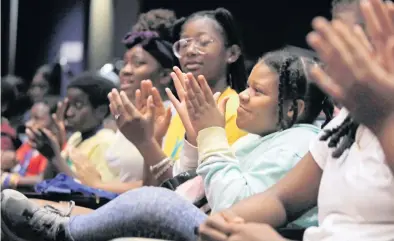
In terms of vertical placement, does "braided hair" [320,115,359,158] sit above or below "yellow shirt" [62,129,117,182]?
above

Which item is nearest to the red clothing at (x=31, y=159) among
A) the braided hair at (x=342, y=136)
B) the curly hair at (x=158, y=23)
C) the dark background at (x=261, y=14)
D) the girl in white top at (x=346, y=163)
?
the curly hair at (x=158, y=23)

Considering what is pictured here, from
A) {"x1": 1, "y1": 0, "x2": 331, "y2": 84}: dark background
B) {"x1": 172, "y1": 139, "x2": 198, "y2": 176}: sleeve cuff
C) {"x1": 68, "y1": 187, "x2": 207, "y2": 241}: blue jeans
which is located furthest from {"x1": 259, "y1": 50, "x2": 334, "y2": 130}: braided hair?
{"x1": 1, "y1": 0, "x2": 331, "y2": 84}: dark background

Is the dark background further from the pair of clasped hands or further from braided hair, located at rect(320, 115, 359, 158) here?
braided hair, located at rect(320, 115, 359, 158)

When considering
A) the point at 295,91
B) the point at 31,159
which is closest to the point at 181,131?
the point at 295,91

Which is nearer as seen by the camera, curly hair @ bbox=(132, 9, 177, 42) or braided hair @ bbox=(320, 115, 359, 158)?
braided hair @ bbox=(320, 115, 359, 158)

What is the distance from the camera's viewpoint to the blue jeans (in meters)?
1.63

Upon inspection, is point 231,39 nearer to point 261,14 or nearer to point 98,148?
point 98,148

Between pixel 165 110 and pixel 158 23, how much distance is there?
0.62 m

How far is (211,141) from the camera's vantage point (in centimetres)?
181

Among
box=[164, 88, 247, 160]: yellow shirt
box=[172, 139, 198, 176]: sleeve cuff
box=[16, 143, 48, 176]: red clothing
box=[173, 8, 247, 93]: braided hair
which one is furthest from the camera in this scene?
box=[16, 143, 48, 176]: red clothing

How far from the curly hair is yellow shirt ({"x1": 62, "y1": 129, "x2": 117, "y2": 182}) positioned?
1.51 ft

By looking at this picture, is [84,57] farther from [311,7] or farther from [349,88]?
[349,88]

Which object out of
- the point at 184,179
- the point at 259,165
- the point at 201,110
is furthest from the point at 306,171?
the point at 184,179

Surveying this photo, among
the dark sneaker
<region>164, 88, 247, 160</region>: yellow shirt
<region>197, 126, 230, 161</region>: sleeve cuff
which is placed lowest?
the dark sneaker
